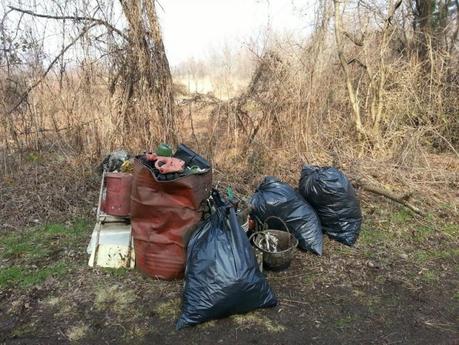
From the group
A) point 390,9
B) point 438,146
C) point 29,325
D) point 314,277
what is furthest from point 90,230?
point 438,146

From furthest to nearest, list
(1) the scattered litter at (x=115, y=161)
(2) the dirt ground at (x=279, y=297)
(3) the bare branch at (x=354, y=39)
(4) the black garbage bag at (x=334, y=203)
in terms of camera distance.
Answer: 1. (3) the bare branch at (x=354, y=39)
2. (1) the scattered litter at (x=115, y=161)
3. (4) the black garbage bag at (x=334, y=203)
4. (2) the dirt ground at (x=279, y=297)

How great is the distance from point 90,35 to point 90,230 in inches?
93.4

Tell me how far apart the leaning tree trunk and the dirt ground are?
182 cm

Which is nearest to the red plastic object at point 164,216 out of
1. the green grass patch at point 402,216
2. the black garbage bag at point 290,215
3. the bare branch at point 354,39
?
the black garbage bag at point 290,215

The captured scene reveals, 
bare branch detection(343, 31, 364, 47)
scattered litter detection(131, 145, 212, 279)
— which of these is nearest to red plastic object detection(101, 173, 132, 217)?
scattered litter detection(131, 145, 212, 279)

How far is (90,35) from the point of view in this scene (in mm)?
4707

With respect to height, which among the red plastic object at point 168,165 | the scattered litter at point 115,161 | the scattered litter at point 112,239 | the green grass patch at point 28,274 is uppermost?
the red plastic object at point 168,165

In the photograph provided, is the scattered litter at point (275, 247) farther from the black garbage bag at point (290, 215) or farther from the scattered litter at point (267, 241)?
the black garbage bag at point (290, 215)

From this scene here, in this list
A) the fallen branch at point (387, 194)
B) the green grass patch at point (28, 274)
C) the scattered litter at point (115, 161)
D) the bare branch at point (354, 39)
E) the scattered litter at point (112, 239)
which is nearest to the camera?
the green grass patch at point (28, 274)

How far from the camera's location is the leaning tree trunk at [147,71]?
4703 millimetres

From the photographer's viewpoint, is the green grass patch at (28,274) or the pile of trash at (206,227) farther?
the green grass patch at (28,274)

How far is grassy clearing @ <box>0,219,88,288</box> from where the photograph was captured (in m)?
3.11

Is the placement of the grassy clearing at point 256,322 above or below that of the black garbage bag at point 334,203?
below

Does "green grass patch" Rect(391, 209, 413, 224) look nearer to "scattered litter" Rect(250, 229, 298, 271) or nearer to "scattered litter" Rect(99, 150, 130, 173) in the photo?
"scattered litter" Rect(250, 229, 298, 271)
